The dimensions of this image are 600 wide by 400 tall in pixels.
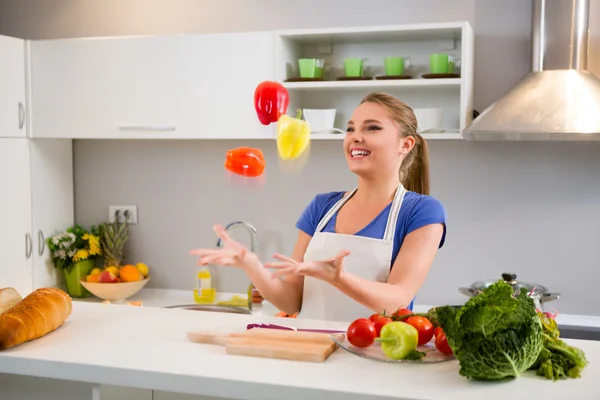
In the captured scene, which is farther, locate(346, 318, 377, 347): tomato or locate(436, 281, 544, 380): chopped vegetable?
locate(346, 318, 377, 347): tomato

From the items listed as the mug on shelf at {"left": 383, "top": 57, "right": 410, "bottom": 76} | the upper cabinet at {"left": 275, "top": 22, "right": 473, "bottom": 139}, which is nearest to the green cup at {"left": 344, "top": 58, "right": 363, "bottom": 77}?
the upper cabinet at {"left": 275, "top": 22, "right": 473, "bottom": 139}

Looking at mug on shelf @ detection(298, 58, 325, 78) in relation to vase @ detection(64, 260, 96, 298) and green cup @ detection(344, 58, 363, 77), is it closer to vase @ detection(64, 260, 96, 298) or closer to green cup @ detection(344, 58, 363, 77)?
green cup @ detection(344, 58, 363, 77)

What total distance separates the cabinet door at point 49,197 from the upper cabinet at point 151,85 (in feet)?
0.61

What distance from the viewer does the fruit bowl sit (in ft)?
11.3

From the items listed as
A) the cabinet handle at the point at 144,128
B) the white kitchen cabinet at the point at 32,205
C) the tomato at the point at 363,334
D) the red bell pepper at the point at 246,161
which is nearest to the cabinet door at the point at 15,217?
the white kitchen cabinet at the point at 32,205

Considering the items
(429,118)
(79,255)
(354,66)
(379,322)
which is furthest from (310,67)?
(379,322)

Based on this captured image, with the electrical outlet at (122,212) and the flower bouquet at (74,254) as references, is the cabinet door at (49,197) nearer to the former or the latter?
the flower bouquet at (74,254)

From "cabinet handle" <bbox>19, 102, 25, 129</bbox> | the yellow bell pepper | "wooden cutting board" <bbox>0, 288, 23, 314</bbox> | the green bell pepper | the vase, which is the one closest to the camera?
the green bell pepper

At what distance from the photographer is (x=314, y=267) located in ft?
5.36

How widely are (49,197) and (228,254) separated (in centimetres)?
224

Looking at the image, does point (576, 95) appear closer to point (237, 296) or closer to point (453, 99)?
point (453, 99)

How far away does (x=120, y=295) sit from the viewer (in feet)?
11.5

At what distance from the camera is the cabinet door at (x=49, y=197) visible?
11.6ft

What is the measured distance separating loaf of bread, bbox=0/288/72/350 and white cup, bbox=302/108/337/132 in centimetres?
160
